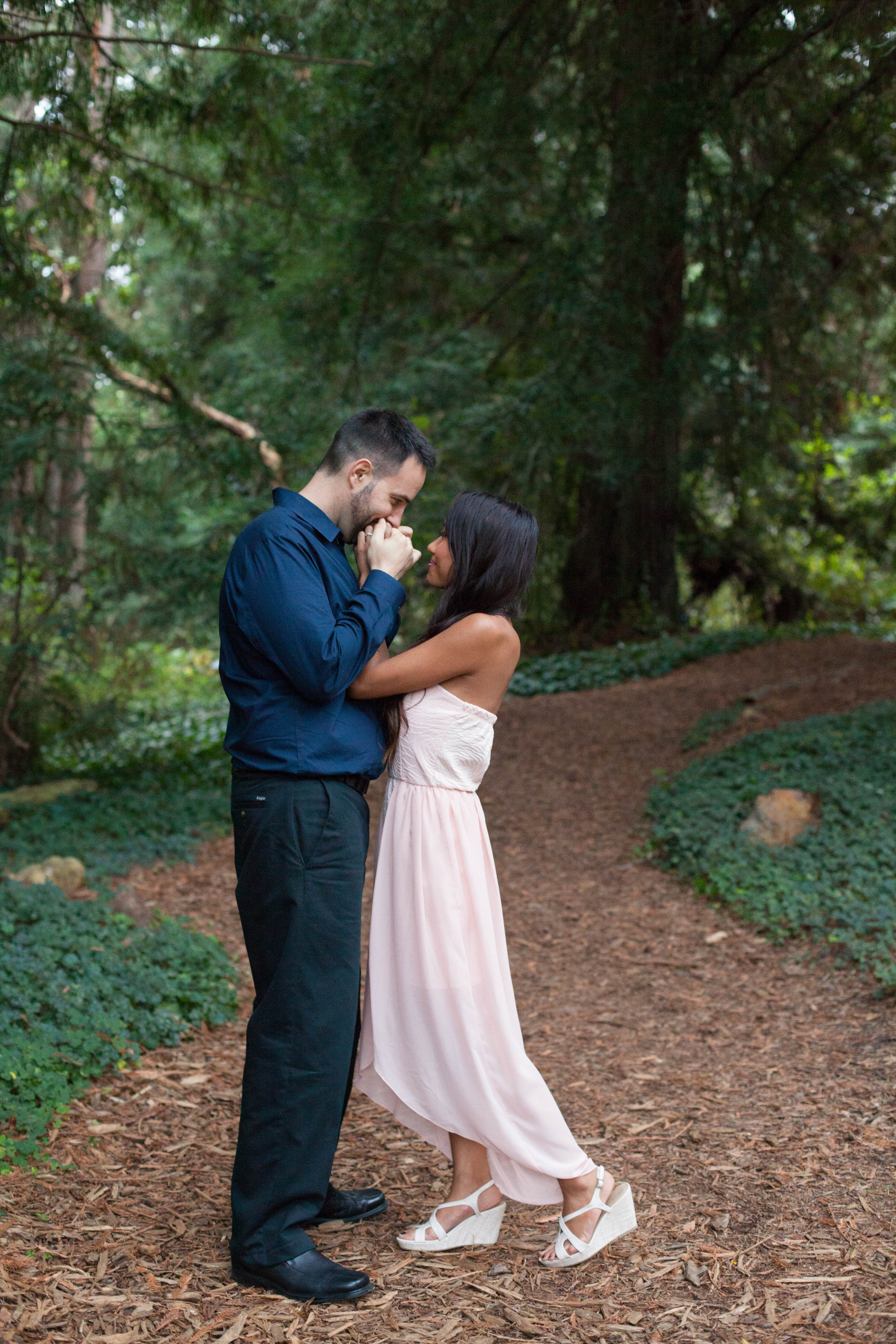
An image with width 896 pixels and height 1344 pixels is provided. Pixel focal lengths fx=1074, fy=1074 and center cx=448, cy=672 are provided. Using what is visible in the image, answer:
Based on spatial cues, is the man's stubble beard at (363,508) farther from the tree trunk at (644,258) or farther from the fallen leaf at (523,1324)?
the tree trunk at (644,258)

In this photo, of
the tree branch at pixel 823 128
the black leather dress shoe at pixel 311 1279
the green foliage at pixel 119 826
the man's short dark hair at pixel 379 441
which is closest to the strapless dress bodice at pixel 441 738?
the man's short dark hair at pixel 379 441

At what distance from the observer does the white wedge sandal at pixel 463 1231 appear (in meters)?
2.68

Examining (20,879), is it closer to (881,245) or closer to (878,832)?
(878,832)

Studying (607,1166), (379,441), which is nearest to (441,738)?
(379,441)

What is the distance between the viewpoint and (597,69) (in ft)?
24.3

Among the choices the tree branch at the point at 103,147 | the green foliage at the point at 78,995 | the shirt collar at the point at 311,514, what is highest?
the tree branch at the point at 103,147

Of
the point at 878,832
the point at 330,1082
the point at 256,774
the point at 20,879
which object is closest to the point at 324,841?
the point at 256,774

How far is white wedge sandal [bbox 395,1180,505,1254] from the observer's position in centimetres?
268

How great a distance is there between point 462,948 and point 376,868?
288 mm

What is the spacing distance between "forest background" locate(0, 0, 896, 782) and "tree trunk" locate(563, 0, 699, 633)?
3 centimetres

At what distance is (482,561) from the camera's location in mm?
2670

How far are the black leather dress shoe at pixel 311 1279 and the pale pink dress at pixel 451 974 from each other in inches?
15.2

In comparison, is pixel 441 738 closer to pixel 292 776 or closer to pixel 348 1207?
pixel 292 776

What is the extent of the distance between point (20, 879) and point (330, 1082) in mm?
2842
